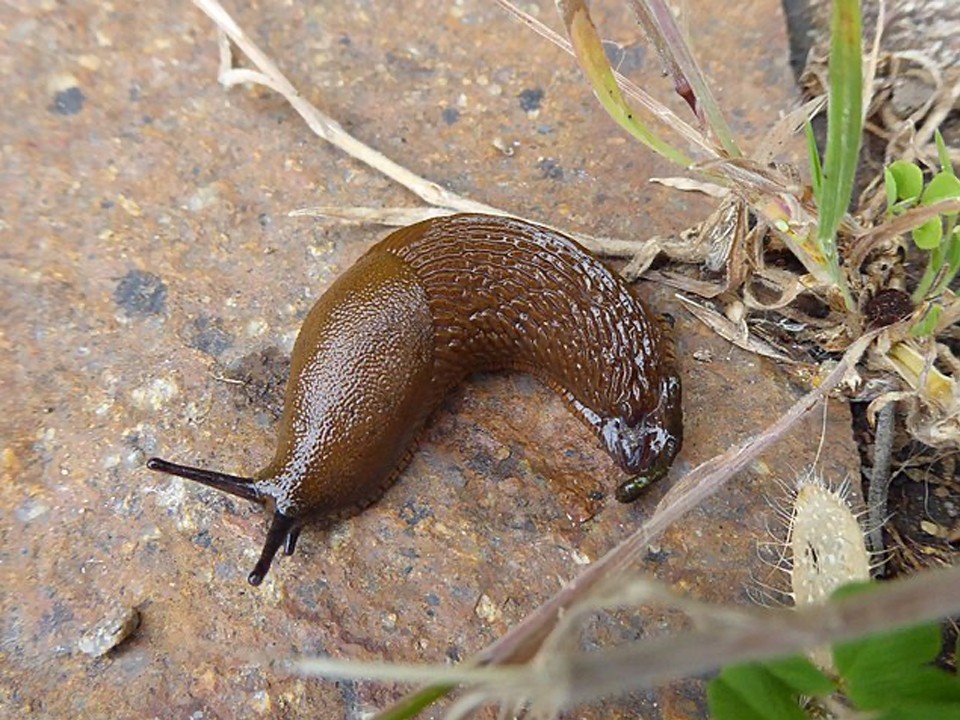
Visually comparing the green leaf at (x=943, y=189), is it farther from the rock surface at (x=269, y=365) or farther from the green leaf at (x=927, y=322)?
the rock surface at (x=269, y=365)

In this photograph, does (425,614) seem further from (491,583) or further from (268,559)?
(268,559)

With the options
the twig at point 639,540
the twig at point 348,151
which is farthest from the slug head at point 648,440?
the twig at point 348,151

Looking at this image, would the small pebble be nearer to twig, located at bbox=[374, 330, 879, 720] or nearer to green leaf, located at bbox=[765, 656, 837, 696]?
twig, located at bbox=[374, 330, 879, 720]

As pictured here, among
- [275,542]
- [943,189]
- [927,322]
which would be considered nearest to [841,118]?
[943,189]

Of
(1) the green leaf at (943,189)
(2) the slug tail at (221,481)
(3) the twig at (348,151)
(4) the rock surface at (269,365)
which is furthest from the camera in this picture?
(3) the twig at (348,151)

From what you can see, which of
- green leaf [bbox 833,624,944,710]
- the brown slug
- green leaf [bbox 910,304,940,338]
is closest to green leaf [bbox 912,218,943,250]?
green leaf [bbox 910,304,940,338]
